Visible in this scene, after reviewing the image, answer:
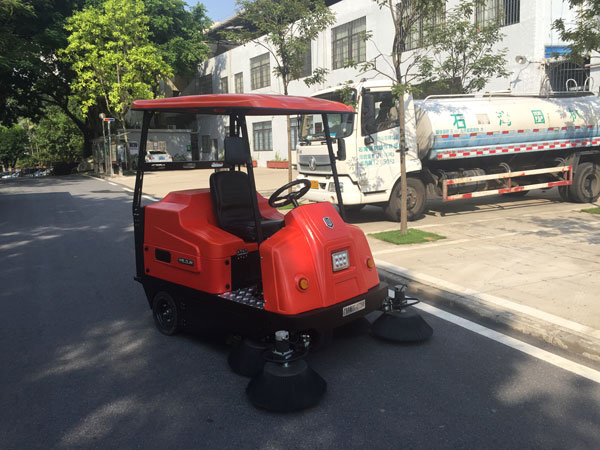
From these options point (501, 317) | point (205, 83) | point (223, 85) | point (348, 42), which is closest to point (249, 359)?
point (501, 317)

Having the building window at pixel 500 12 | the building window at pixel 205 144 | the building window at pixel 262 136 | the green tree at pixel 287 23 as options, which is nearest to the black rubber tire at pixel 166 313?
the green tree at pixel 287 23

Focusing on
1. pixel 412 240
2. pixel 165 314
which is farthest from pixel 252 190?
pixel 412 240

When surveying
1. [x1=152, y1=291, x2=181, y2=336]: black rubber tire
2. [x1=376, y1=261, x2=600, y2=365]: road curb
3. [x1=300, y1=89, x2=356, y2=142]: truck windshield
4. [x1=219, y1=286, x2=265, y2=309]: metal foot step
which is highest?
[x1=300, y1=89, x2=356, y2=142]: truck windshield

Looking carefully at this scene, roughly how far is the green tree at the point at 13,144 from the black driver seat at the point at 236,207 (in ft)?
269

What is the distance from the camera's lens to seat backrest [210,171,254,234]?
15.3ft

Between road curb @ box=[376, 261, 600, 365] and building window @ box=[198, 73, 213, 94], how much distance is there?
128ft

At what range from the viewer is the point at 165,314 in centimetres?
495

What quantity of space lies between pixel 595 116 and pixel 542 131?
1.86 meters

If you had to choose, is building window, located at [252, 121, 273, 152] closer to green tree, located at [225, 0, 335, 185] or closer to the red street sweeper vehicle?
green tree, located at [225, 0, 335, 185]

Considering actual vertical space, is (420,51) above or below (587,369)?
above

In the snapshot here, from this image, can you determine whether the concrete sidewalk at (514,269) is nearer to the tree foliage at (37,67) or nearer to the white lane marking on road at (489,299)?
the white lane marking on road at (489,299)

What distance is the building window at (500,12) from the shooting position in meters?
17.6

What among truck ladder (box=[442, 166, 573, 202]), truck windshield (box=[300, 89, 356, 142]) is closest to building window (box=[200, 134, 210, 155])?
truck windshield (box=[300, 89, 356, 142])

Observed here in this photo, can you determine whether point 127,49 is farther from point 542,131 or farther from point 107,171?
point 542,131
